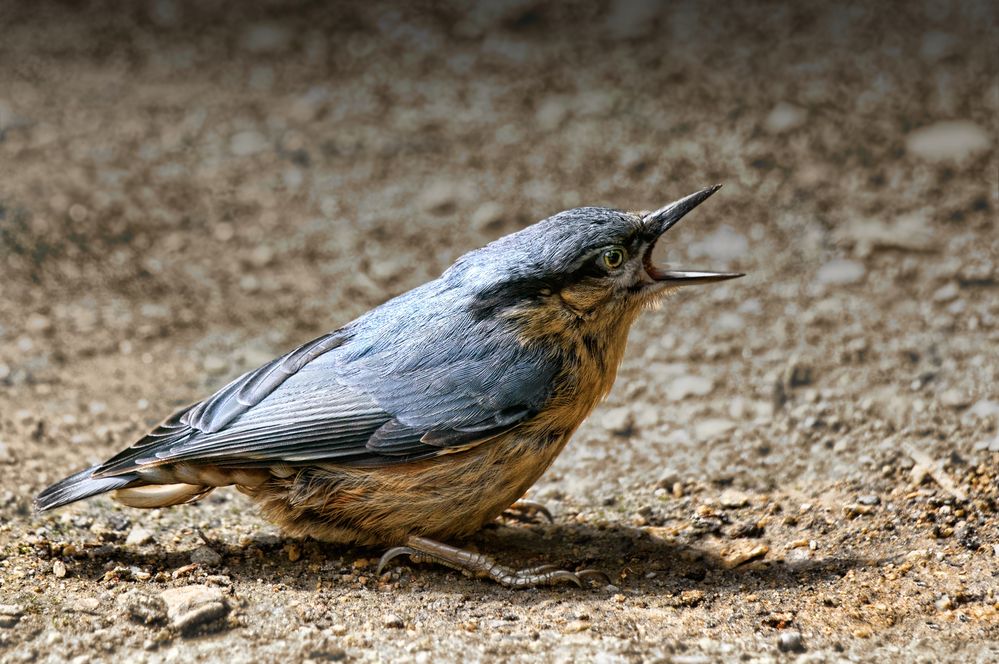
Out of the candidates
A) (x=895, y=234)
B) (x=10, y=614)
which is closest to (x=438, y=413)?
(x=10, y=614)

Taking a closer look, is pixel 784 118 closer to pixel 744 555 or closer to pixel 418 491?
pixel 744 555

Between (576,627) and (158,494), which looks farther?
(158,494)

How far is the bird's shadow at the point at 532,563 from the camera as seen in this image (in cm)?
396

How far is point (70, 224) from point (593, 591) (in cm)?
415

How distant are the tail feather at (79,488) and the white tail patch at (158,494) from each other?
0.08m

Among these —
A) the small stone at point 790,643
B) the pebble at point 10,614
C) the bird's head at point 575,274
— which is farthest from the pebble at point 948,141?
the pebble at point 10,614

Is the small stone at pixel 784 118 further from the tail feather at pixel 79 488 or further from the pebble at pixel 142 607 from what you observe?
the pebble at pixel 142 607

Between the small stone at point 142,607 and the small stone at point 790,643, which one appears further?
the small stone at point 142,607

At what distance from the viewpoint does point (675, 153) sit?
6621mm

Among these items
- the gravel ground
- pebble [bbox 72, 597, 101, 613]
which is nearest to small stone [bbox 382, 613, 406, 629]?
the gravel ground

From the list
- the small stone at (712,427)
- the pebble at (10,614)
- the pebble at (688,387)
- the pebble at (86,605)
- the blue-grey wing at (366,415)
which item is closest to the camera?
the pebble at (10,614)

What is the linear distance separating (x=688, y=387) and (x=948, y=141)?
224 cm

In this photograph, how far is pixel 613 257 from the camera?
4141 millimetres

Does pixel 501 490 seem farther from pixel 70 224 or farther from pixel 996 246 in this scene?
pixel 70 224
